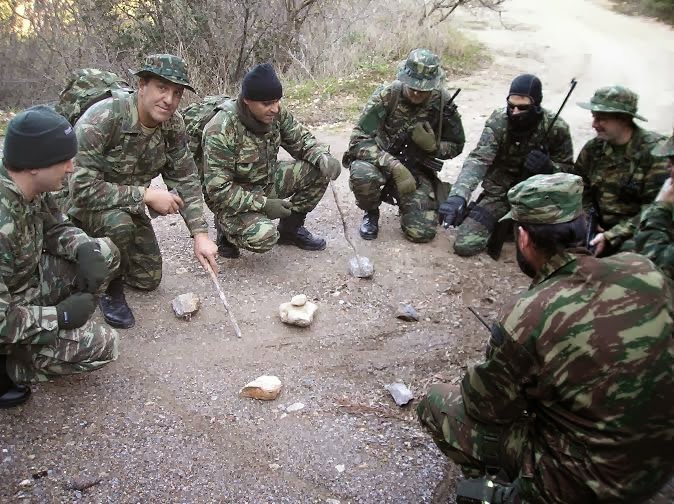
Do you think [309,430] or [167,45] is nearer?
[309,430]

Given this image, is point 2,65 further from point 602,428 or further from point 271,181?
point 602,428

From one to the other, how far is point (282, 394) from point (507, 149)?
2891mm

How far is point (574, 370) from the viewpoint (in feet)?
6.55

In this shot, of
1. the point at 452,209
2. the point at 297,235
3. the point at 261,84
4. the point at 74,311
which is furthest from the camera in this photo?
the point at 297,235

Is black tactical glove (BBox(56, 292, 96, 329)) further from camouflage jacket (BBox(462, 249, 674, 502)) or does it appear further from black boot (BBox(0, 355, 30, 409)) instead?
camouflage jacket (BBox(462, 249, 674, 502))

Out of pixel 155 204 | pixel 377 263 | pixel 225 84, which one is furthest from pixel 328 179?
pixel 225 84

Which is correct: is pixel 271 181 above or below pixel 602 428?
below

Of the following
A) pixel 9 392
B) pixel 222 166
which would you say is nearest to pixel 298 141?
pixel 222 166

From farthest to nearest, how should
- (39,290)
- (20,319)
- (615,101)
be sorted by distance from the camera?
(615,101) → (39,290) → (20,319)

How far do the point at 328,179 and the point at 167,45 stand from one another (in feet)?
20.0

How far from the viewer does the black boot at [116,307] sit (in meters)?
3.91

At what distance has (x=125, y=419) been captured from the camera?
3.12 metres

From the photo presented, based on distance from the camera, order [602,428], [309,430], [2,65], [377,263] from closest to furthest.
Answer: [602,428] → [309,430] → [377,263] → [2,65]

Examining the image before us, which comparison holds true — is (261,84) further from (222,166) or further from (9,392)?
(9,392)
